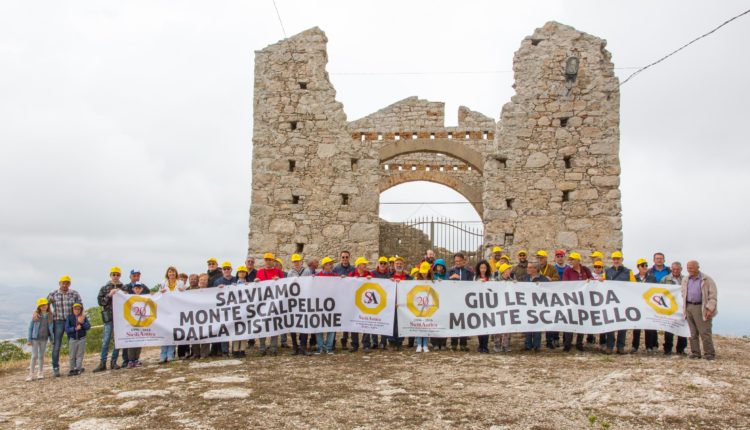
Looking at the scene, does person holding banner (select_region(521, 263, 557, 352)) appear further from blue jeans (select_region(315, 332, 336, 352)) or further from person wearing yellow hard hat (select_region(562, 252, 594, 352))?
blue jeans (select_region(315, 332, 336, 352))

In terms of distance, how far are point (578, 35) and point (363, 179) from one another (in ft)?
17.1

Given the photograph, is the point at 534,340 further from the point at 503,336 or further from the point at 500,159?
the point at 500,159

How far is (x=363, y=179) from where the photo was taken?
11891mm

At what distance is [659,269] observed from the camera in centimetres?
835

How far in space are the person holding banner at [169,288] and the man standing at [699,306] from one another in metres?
6.93

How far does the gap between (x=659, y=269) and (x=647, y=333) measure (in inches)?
37.1

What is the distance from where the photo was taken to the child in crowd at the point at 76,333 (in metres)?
7.76

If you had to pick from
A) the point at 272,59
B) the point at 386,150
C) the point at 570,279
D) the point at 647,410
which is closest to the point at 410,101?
the point at 386,150

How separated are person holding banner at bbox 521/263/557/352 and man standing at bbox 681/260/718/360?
71.1 inches

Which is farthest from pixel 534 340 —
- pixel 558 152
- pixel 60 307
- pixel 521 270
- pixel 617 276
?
pixel 60 307

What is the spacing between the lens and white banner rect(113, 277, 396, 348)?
8086 millimetres

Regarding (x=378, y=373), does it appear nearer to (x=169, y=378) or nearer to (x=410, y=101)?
(x=169, y=378)

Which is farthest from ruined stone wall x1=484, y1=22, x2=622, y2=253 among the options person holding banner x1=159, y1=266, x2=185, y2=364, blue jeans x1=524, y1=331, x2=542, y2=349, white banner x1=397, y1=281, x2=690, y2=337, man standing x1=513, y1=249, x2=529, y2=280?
person holding banner x1=159, y1=266, x2=185, y2=364

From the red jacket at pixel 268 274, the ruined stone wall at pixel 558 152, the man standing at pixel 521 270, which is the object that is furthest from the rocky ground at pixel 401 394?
the ruined stone wall at pixel 558 152
